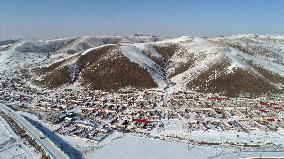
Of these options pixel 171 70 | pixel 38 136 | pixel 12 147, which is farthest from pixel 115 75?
pixel 12 147

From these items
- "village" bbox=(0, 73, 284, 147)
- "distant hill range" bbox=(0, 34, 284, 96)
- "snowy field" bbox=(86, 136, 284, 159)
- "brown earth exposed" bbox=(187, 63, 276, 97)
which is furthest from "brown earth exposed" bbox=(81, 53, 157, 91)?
"snowy field" bbox=(86, 136, 284, 159)

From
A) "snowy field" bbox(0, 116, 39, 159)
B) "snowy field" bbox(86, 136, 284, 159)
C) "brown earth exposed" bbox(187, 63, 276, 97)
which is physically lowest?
"snowy field" bbox(0, 116, 39, 159)

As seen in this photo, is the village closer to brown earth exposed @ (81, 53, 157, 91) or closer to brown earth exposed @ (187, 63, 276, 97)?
brown earth exposed @ (187, 63, 276, 97)

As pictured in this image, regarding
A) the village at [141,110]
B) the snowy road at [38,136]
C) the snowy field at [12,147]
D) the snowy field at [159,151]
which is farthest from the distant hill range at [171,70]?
the snowy field at [12,147]

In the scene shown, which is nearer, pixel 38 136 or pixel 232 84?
pixel 38 136

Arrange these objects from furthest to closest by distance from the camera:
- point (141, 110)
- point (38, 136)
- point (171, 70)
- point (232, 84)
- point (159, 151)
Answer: point (171, 70) < point (232, 84) < point (141, 110) < point (38, 136) < point (159, 151)

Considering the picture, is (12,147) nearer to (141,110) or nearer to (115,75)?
(141,110)

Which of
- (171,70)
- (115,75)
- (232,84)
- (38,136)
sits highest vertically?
(171,70)
